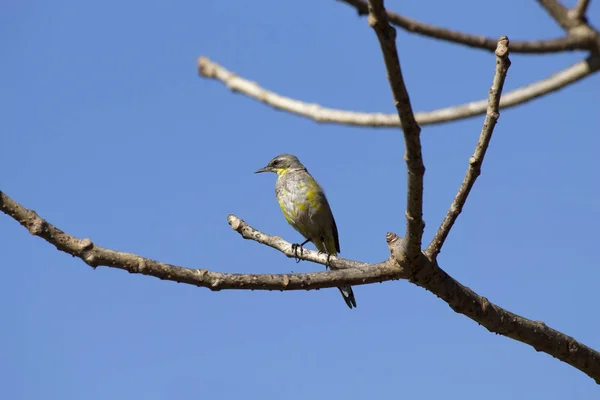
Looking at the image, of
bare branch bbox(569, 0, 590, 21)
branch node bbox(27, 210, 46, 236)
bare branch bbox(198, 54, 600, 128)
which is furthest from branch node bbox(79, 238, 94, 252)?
bare branch bbox(569, 0, 590, 21)

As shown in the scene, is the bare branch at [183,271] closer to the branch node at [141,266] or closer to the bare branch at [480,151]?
the branch node at [141,266]

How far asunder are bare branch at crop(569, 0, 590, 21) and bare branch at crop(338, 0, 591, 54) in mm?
77

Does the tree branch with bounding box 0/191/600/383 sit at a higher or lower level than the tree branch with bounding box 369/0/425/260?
lower

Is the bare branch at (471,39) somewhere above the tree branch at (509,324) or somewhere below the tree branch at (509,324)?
above

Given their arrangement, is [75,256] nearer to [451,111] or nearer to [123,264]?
[123,264]

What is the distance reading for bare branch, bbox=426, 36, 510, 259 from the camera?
3.29 meters

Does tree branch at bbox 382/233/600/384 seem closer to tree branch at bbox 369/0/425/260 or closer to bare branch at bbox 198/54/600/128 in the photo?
tree branch at bbox 369/0/425/260

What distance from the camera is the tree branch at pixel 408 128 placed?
2539 millimetres

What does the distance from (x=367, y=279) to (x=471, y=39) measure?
5.35 feet

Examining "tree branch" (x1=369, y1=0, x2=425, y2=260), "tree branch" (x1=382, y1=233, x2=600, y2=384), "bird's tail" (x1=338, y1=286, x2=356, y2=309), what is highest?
"bird's tail" (x1=338, y1=286, x2=356, y2=309)

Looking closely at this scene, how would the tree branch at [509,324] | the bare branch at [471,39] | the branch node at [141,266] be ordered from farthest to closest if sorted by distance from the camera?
the tree branch at [509,324] < the branch node at [141,266] < the bare branch at [471,39]

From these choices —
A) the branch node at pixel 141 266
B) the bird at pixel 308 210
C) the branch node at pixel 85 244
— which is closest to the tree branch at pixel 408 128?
the branch node at pixel 141 266

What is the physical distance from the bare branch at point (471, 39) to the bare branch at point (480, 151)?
199mm

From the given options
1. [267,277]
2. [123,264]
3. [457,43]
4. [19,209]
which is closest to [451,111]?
[457,43]
